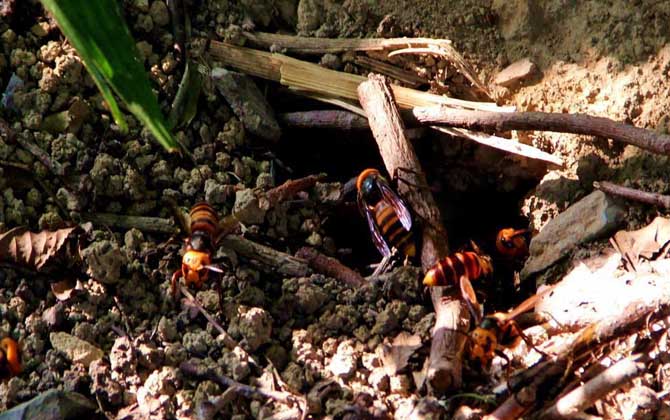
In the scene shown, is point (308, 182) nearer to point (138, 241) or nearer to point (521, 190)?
point (138, 241)

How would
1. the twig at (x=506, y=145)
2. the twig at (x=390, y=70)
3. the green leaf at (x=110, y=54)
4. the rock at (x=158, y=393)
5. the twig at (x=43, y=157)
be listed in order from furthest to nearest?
the twig at (x=390, y=70) < the twig at (x=506, y=145) < the twig at (x=43, y=157) < the rock at (x=158, y=393) < the green leaf at (x=110, y=54)

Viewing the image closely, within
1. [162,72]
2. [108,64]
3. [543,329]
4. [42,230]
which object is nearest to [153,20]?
[162,72]

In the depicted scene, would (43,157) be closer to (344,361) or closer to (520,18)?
(344,361)

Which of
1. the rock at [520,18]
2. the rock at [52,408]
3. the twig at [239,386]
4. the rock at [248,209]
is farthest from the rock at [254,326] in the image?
the rock at [520,18]

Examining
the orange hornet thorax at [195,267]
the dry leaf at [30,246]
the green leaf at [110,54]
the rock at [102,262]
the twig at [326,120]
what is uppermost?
the twig at [326,120]

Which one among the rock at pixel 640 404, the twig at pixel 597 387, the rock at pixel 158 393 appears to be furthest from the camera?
the rock at pixel 158 393

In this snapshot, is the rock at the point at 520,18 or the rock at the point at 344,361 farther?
the rock at the point at 520,18

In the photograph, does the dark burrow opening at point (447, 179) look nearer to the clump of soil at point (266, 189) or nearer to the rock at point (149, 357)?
the clump of soil at point (266, 189)
